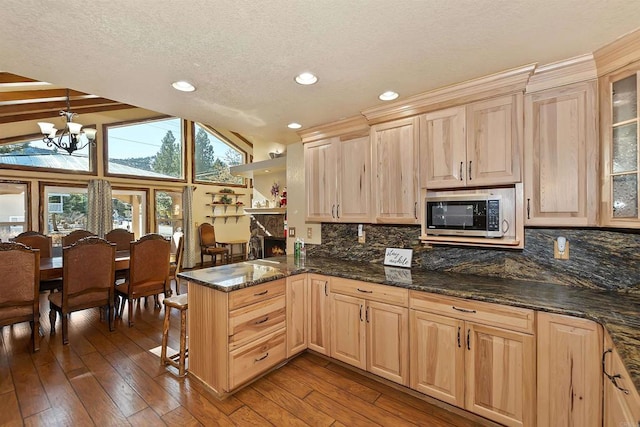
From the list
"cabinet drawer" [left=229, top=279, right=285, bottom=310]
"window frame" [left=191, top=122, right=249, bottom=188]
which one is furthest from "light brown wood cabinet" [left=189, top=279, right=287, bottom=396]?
"window frame" [left=191, top=122, right=249, bottom=188]

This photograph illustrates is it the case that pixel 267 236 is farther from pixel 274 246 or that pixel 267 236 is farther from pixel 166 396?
pixel 166 396

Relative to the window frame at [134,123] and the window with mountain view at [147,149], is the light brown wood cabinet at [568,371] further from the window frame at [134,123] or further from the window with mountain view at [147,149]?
the window with mountain view at [147,149]

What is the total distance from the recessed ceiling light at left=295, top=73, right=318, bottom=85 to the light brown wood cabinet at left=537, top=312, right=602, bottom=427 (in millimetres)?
2069

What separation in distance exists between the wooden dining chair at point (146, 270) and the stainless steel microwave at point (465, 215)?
346 cm

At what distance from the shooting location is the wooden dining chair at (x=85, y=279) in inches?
123

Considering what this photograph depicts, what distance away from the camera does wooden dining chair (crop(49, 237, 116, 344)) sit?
312 centimetres

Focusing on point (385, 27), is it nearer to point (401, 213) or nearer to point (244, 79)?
point (244, 79)

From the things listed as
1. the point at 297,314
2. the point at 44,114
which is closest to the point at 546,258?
the point at 297,314

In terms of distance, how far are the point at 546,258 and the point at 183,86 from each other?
9.77ft

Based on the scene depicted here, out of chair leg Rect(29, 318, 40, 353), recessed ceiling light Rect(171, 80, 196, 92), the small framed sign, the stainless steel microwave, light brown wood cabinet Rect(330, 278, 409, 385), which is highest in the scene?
recessed ceiling light Rect(171, 80, 196, 92)

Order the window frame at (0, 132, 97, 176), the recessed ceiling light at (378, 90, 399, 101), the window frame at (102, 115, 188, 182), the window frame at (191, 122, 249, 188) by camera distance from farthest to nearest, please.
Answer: the window frame at (191, 122, 249, 188) → the window frame at (102, 115, 188, 182) → the window frame at (0, 132, 97, 176) → the recessed ceiling light at (378, 90, 399, 101)

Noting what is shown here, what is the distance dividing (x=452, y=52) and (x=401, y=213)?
1271 millimetres

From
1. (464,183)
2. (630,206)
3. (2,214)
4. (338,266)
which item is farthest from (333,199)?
(2,214)

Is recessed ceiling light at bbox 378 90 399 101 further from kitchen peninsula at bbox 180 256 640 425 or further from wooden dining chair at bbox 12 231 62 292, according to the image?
wooden dining chair at bbox 12 231 62 292
